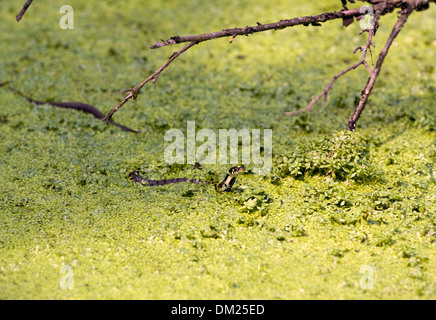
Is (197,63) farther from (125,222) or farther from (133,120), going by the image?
(125,222)

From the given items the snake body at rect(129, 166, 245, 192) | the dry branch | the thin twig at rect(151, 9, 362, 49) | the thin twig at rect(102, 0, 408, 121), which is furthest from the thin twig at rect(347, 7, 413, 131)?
the snake body at rect(129, 166, 245, 192)

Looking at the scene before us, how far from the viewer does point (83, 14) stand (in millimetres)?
5410

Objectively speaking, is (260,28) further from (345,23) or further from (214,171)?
(214,171)

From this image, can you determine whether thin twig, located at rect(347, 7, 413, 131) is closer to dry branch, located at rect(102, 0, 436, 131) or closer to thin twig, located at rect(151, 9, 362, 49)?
dry branch, located at rect(102, 0, 436, 131)

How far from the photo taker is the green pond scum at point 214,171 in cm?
242

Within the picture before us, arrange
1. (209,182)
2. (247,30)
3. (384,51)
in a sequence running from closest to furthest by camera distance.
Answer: (247,30)
(384,51)
(209,182)

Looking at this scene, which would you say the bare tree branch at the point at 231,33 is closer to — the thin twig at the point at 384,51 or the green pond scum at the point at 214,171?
the thin twig at the point at 384,51

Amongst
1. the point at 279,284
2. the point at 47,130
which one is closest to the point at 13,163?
the point at 47,130

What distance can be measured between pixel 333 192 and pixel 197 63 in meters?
Result: 2.23

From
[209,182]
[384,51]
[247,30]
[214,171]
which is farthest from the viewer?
[214,171]

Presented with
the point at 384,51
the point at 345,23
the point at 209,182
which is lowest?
the point at 209,182

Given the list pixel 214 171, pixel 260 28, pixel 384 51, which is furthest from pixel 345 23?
pixel 214 171

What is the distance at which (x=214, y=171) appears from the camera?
10.9 feet

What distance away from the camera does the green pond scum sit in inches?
95.3
